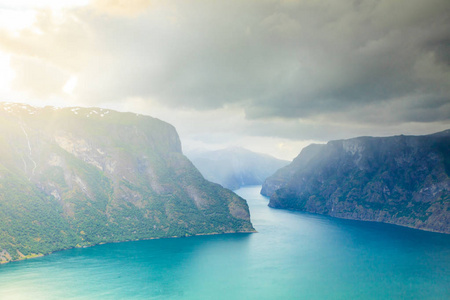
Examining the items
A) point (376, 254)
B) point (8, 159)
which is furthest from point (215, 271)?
point (8, 159)

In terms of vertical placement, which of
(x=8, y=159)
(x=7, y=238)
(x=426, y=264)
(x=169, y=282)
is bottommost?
(x=426, y=264)

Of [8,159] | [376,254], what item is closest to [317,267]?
[376,254]

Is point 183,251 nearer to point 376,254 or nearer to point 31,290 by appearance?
point 31,290

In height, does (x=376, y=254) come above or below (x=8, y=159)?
below

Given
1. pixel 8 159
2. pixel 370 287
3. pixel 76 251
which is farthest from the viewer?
pixel 8 159

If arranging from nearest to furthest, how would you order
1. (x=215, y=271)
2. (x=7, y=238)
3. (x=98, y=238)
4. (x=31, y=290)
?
(x=31, y=290) < (x=215, y=271) < (x=7, y=238) < (x=98, y=238)

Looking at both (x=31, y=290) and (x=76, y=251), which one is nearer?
(x=31, y=290)
